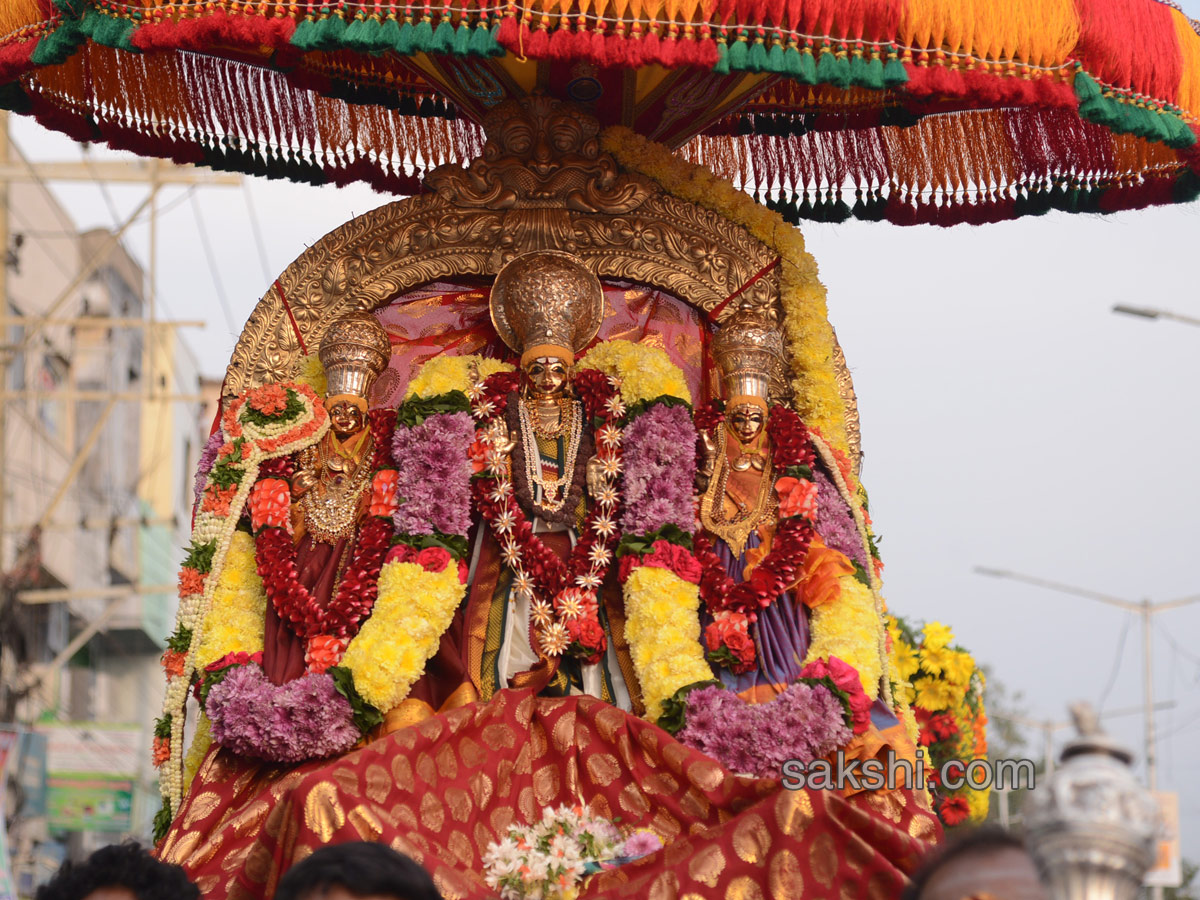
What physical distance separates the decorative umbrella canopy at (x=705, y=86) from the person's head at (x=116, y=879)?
287 cm

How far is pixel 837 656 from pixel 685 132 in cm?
284

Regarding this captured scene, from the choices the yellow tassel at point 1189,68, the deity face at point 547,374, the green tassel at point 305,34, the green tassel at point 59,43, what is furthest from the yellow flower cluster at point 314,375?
the yellow tassel at point 1189,68

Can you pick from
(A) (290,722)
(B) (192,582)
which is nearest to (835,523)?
(A) (290,722)

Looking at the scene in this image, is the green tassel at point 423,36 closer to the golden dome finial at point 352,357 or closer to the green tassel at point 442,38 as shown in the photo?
the green tassel at point 442,38

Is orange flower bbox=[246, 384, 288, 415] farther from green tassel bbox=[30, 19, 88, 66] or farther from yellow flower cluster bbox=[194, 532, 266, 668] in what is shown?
green tassel bbox=[30, 19, 88, 66]

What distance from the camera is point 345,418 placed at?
23.5 ft

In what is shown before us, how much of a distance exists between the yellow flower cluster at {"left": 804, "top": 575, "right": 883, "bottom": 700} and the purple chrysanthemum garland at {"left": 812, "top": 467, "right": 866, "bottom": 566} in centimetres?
20

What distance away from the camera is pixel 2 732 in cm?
965

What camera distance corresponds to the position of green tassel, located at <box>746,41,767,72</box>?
220 inches

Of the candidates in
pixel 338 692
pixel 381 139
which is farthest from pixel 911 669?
pixel 381 139

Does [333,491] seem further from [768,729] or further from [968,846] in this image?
[968,846]

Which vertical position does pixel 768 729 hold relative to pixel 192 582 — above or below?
below

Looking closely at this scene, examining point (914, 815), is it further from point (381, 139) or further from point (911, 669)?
point (381, 139)

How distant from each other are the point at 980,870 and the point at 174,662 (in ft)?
15.6
